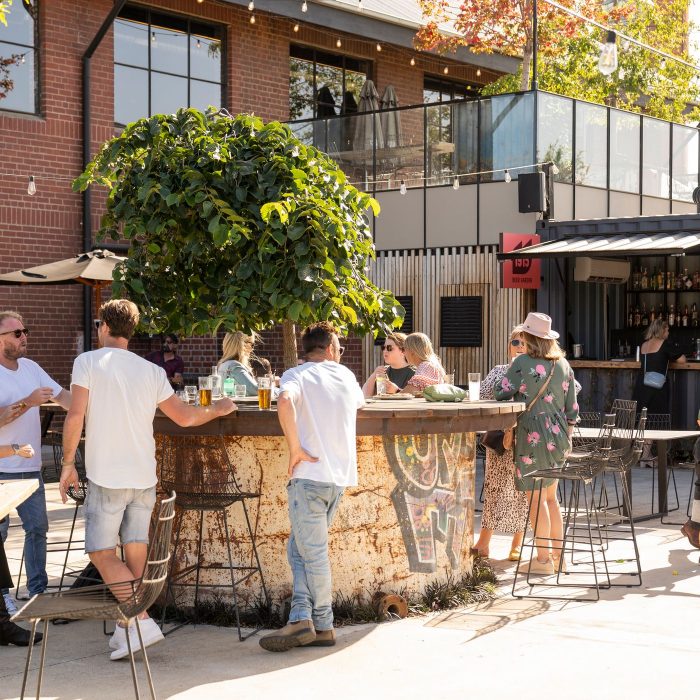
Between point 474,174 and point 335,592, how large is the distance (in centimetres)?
1147

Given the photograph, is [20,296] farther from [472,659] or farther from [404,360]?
[472,659]

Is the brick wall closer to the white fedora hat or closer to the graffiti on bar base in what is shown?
the white fedora hat

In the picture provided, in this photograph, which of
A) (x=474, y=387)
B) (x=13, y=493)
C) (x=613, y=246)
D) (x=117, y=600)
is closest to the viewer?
(x=117, y=600)

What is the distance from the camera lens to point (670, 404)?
15133 mm

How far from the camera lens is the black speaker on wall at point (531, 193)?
54.2 ft

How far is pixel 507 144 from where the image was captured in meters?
17.1

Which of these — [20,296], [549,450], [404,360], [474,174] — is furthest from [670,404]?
[20,296]

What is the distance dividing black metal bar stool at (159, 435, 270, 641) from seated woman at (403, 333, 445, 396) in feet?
7.53

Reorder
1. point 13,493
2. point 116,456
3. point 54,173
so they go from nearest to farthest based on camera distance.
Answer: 1. point 13,493
2. point 116,456
3. point 54,173

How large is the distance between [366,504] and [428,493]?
43 cm

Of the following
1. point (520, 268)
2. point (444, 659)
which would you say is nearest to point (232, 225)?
point (444, 659)

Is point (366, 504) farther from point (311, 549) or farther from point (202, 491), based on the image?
point (202, 491)

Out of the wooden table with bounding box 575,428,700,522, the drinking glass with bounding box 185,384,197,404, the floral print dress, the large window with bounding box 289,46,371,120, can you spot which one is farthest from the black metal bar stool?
the large window with bounding box 289,46,371,120

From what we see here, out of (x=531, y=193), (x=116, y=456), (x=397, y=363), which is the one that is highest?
(x=531, y=193)
